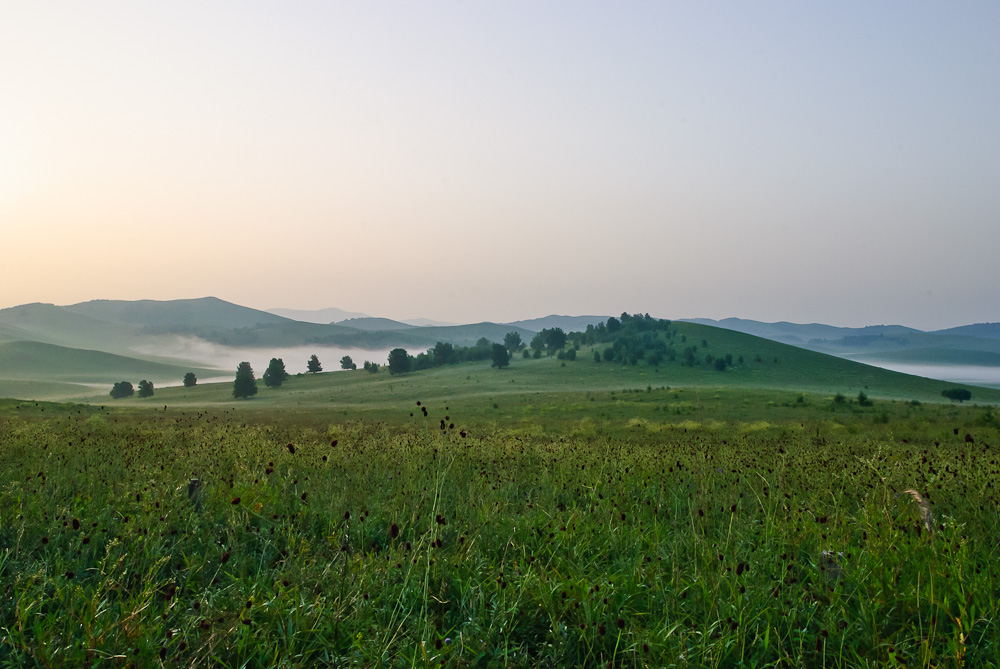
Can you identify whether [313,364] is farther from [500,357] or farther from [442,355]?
[500,357]

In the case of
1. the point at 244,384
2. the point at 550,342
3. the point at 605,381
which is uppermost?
the point at 550,342

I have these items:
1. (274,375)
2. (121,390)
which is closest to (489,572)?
(274,375)

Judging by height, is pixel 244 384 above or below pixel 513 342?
below

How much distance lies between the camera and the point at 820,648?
3.50 metres

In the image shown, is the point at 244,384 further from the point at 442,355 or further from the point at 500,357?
the point at 500,357

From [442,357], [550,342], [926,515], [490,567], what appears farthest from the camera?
[550,342]

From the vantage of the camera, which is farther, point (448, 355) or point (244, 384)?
point (448, 355)

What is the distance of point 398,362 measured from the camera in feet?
382

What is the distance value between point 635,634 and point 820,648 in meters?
1.14

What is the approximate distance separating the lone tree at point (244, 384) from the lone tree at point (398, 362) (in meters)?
28.5

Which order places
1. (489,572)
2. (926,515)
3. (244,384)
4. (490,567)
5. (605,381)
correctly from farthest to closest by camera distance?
(244,384) < (605,381) < (926,515) < (490,567) < (489,572)

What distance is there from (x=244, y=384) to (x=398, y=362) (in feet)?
104

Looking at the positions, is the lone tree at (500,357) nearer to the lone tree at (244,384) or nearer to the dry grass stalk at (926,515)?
the lone tree at (244,384)

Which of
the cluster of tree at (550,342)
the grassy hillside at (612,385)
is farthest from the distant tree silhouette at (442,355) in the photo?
the cluster of tree at (550,342)
